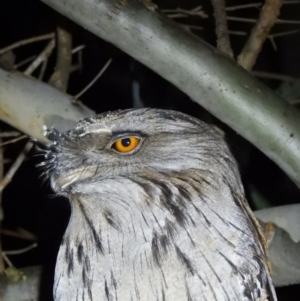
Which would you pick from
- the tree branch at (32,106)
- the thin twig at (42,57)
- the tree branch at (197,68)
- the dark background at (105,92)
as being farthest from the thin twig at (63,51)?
the tree branch at (197,68)

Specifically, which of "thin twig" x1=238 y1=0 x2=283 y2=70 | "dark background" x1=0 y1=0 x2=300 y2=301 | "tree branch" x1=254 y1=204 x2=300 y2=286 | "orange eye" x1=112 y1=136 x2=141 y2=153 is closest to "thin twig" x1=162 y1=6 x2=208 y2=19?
"dark background" x1=0 y1=0 x2=300 y2=301

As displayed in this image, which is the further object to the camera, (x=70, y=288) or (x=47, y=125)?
(x=47, y=125)

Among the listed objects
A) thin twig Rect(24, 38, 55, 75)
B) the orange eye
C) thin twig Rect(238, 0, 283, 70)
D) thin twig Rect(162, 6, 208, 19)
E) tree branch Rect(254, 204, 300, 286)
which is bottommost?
tree branch Rect(254, 204, 300, 286)

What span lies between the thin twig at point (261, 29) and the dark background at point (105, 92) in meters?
0.34

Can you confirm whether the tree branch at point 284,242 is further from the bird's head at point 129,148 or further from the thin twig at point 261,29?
the thin twig at point 261,29

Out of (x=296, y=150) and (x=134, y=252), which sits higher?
(x=296, y=150)

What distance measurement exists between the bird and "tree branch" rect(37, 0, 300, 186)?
0.10 metres

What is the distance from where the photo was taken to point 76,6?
59.8 inches

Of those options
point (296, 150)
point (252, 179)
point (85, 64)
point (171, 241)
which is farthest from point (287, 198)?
point (171, 241)

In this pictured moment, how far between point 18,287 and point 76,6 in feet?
3.06

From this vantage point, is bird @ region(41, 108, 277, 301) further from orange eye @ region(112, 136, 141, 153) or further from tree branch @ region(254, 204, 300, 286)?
tree branch @ region(254, 204, 300, 286)

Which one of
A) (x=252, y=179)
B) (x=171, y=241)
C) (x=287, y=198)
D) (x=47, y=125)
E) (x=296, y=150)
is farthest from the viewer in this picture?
(x=287, y=198)

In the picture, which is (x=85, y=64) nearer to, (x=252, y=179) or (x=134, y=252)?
(x=252, y=179)

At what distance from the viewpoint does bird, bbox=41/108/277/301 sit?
4.61 ft
